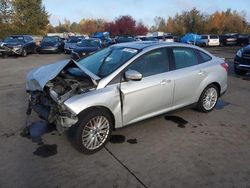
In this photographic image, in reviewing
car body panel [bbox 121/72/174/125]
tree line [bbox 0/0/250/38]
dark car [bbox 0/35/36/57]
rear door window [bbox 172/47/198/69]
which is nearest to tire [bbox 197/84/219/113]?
rear door window [bbox 172/47/198/69]

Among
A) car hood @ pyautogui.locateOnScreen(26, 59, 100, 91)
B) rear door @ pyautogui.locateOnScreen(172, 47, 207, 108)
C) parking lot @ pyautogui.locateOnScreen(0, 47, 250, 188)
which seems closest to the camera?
parking lot @ pyautogui.locateOnScreen(0, 47, 250, 188)

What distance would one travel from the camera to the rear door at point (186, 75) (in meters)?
5.34

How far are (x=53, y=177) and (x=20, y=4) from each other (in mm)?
48976

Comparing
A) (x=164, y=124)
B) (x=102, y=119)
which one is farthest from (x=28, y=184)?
(x=164, y=124)

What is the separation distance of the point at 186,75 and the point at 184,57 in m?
0.40

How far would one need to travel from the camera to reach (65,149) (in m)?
4.50

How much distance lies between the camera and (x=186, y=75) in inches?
214

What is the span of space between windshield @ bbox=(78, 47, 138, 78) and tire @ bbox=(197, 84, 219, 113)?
6.35 ft

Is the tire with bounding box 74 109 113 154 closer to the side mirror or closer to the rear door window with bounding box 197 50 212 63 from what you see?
the side mirror

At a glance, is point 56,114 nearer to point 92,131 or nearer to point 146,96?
point 92,131

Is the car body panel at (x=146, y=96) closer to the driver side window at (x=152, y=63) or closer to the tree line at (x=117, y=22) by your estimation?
the driver side window at (x=152, y=63)

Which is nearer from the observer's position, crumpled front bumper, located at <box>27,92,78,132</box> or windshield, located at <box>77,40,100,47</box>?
crumpled front bumper, located at <box>27,92,78,132</box>

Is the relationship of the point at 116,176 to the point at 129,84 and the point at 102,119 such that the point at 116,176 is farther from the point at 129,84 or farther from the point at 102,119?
the point at 129,84

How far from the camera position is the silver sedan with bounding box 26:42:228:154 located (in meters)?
4.22
